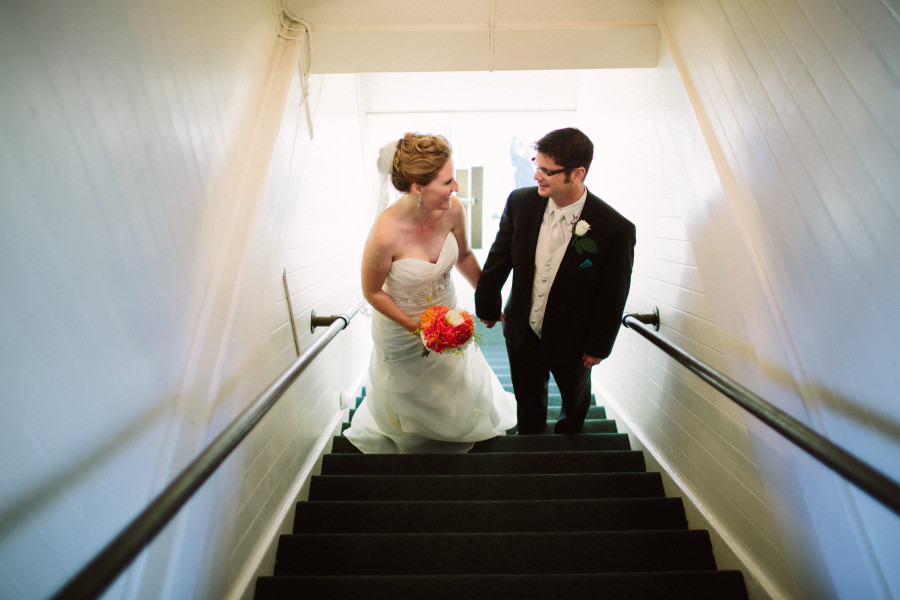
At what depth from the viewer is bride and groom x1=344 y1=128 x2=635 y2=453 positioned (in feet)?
8.41

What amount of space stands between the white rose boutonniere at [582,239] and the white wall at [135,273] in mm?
1493

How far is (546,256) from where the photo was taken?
269cm

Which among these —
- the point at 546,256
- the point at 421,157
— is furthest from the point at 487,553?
the point at 421,157

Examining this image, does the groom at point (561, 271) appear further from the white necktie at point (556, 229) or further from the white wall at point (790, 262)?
the white wall at point (790, 262)

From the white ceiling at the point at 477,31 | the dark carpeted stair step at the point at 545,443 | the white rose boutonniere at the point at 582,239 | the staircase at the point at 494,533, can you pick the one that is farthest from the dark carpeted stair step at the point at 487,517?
the white ceiling at the point at 477,31

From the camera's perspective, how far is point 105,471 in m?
1.13

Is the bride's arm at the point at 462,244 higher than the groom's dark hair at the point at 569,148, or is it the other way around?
the groom's dark hair at the point at 569,148

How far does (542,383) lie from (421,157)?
1.63 meters

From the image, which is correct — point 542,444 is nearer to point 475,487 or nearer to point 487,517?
point 475,487

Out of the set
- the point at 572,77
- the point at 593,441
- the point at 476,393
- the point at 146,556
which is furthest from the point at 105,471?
the point at 572,77

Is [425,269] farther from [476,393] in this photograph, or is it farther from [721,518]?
[721,518]

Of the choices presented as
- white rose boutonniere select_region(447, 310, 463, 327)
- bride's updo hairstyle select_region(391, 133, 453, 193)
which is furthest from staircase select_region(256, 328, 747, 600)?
bride's updo hairstyle select_region(391, 133, 453, 193)

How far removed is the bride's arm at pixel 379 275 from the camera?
105 inches

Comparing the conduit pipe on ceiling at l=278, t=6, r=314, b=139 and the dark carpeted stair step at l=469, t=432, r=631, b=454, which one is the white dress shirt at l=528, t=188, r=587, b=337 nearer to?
the dark carpeted stair step at l=469, t=432, r=631, b=454
